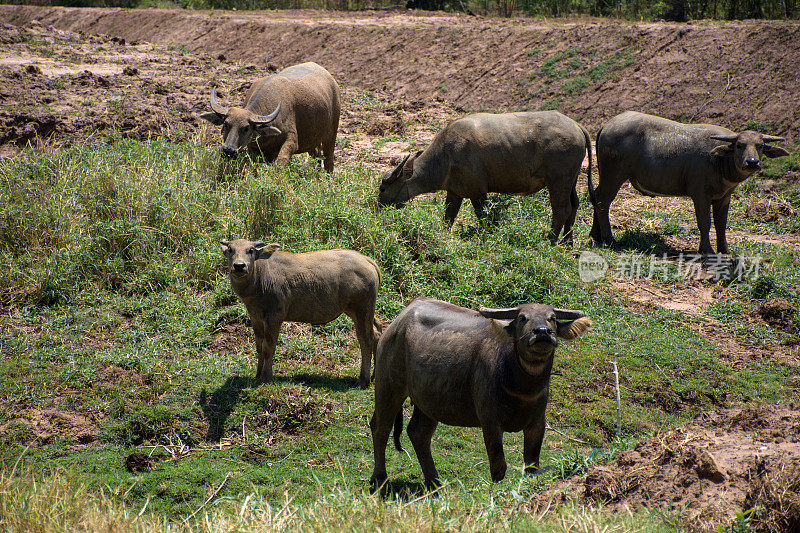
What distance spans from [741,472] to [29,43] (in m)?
22.6

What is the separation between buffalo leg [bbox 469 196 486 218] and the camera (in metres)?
11.2

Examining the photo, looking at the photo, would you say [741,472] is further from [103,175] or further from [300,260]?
[103,175]

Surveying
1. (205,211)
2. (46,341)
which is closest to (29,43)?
(205,211)

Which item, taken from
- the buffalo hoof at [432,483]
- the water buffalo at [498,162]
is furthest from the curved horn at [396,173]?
the buffalo hoof at [432,483]

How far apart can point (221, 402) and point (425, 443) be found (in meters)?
2.18

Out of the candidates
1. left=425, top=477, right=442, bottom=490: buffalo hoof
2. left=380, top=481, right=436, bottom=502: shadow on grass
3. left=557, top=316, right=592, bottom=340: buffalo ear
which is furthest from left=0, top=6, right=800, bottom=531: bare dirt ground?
left=380, top=481, right=436, bottom=502: shadow on grass

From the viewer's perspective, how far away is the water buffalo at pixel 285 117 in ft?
35.9

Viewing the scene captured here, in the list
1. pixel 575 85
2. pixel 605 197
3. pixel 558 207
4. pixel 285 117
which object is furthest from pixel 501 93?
pixel 285 117

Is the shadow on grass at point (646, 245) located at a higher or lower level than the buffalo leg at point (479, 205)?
lower

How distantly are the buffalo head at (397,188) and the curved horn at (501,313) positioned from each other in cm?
631

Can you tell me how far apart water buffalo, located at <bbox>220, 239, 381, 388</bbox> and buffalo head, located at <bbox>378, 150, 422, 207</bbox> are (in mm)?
3578

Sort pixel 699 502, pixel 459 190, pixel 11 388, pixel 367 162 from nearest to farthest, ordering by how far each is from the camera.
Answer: pixel 699 502, pixel 11 388, pixel 459 190, pixel 367 162

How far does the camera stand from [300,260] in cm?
752

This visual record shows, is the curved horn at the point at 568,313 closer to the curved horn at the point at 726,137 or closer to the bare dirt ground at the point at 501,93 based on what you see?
the bare dirt ground at the point at 501,93
